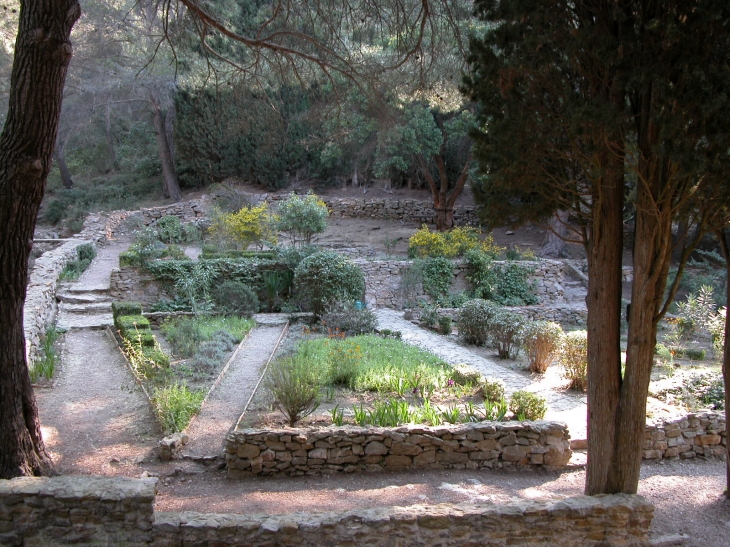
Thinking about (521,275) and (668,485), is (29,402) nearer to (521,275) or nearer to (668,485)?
(668,485)

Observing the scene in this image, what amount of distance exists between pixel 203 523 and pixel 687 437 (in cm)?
584

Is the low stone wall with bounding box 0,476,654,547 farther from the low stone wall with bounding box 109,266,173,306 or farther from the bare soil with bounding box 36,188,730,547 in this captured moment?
the low stone wall with bounding box 109,266,173,306

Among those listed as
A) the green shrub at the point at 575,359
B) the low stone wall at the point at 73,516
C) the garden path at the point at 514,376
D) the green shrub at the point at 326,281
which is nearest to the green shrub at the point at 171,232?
the green shrub at the point at 326,281

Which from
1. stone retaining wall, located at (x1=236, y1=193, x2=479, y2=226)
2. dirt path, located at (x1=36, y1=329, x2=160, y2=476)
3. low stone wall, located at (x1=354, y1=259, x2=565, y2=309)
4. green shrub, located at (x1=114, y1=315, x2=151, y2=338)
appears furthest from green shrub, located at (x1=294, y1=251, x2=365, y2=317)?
stone retaining wall, located at (x1=236, y1=193, x2=479, y2=226)

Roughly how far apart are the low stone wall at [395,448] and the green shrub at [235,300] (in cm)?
820

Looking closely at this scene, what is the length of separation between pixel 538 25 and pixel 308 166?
2564 centimetres

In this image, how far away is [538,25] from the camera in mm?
4930

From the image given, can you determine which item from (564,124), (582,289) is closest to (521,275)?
(582,289)

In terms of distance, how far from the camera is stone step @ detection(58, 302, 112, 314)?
46.7 ft

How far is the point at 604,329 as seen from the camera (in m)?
5.31

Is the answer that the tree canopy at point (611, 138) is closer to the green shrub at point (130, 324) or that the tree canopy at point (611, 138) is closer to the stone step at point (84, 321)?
the green shrub at point (130, 324)

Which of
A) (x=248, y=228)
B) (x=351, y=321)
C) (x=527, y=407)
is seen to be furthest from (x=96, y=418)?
(x=248, y=228)

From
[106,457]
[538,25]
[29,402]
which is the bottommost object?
[106,457]

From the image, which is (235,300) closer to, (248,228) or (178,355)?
(178,355)
